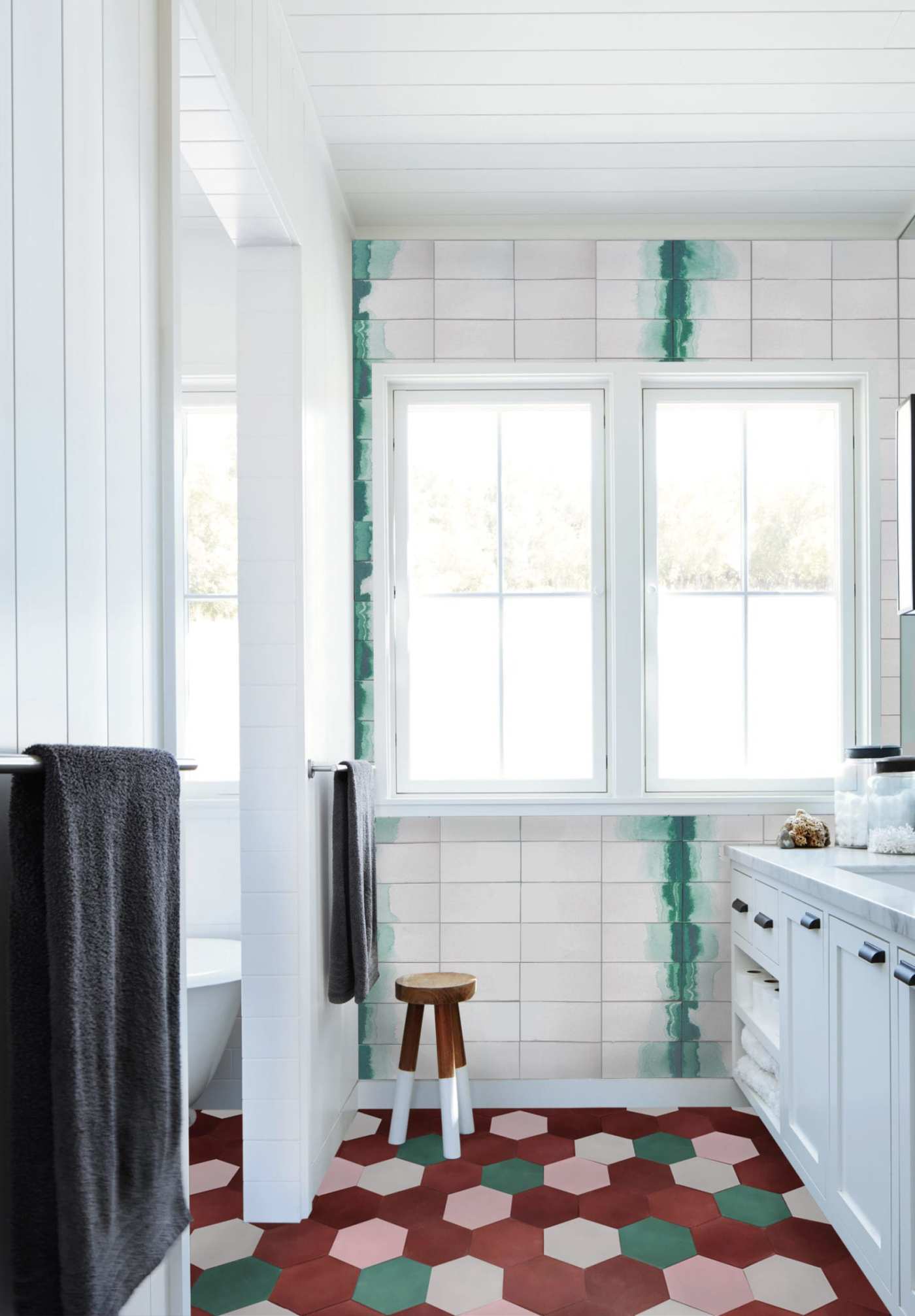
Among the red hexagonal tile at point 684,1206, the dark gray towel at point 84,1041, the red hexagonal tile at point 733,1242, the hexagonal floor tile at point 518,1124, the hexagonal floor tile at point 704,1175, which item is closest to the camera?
the dark gray towel at point 84,1041

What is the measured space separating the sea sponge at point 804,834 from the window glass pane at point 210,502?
6.01ft

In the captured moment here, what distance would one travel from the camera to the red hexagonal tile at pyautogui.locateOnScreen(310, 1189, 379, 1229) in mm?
2439

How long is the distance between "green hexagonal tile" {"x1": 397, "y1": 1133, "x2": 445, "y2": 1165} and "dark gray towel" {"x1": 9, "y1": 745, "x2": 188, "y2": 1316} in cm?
183

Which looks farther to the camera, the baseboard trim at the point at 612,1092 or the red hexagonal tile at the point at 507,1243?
the baseboard trim at the point at 612,1092

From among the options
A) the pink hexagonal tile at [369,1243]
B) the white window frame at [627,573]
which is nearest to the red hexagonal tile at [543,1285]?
the pink hexagonal tile at [369,1243]

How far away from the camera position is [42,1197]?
0.93 meters

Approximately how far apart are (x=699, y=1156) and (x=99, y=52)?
2.72 meters

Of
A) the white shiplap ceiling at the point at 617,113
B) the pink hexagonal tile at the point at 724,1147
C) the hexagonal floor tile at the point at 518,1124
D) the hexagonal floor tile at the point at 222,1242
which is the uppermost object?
the white shiplap ceiling at the point at 617,113

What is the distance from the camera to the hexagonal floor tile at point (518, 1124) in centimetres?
295

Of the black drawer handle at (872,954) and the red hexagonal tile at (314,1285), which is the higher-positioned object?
the black drawer handle at (872,954)

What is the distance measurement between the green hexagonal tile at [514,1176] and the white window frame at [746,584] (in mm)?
1102

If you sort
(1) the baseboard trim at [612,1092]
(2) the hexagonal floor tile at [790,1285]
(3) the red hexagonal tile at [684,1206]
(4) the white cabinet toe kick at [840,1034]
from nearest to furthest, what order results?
(4) the white cabinet toe kick at [840,1034] < (2) the hexagonal floor tile at [790,1285] < (3) the red hexagonal tile at [684,1206] < (1) the baseboard trim at [612,1092]

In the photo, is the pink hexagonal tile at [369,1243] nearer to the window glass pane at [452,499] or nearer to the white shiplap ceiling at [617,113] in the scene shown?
the window glass pane at [452,499]

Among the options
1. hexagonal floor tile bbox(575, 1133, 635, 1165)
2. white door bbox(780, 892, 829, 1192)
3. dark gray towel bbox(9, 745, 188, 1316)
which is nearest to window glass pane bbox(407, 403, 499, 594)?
white door bbox(780, 892, 829, 1192)
